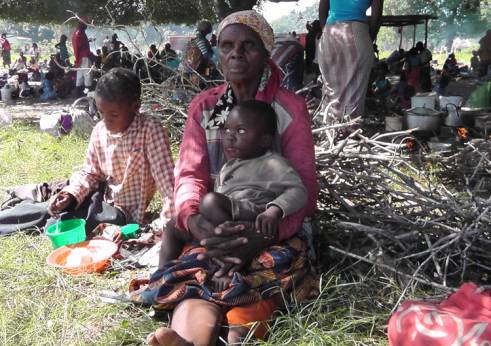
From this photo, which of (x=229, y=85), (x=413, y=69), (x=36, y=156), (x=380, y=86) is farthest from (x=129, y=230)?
(x=413, y=69)

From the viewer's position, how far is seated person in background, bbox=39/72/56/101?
12.3 m

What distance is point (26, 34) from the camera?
65.7 meters

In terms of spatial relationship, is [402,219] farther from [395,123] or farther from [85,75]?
[85,75]

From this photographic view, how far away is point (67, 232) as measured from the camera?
2.78 meters

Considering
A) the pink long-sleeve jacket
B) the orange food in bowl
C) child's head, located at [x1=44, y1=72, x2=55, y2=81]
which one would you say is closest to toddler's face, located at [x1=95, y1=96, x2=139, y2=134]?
the orange food in bowl

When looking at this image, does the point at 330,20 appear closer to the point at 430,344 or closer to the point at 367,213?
the point at 367,213

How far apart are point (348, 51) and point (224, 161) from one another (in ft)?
7.52

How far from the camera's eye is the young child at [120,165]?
2.93 m

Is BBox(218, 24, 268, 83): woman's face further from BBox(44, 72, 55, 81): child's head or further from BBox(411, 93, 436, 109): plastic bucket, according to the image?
BBox(44, 72, 55, 81): child's head

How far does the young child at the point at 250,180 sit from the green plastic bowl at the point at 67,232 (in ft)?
2.97

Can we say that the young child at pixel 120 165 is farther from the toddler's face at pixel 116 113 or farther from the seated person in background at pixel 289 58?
the seated person in background at pixel 289 58

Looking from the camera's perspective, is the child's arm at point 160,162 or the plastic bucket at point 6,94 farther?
the plastic bucket at point 6,94

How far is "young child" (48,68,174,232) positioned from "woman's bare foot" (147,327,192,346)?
1.29m

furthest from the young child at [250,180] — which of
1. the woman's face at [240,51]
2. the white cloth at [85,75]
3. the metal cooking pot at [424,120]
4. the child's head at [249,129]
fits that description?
the white cloth at [85,75]
